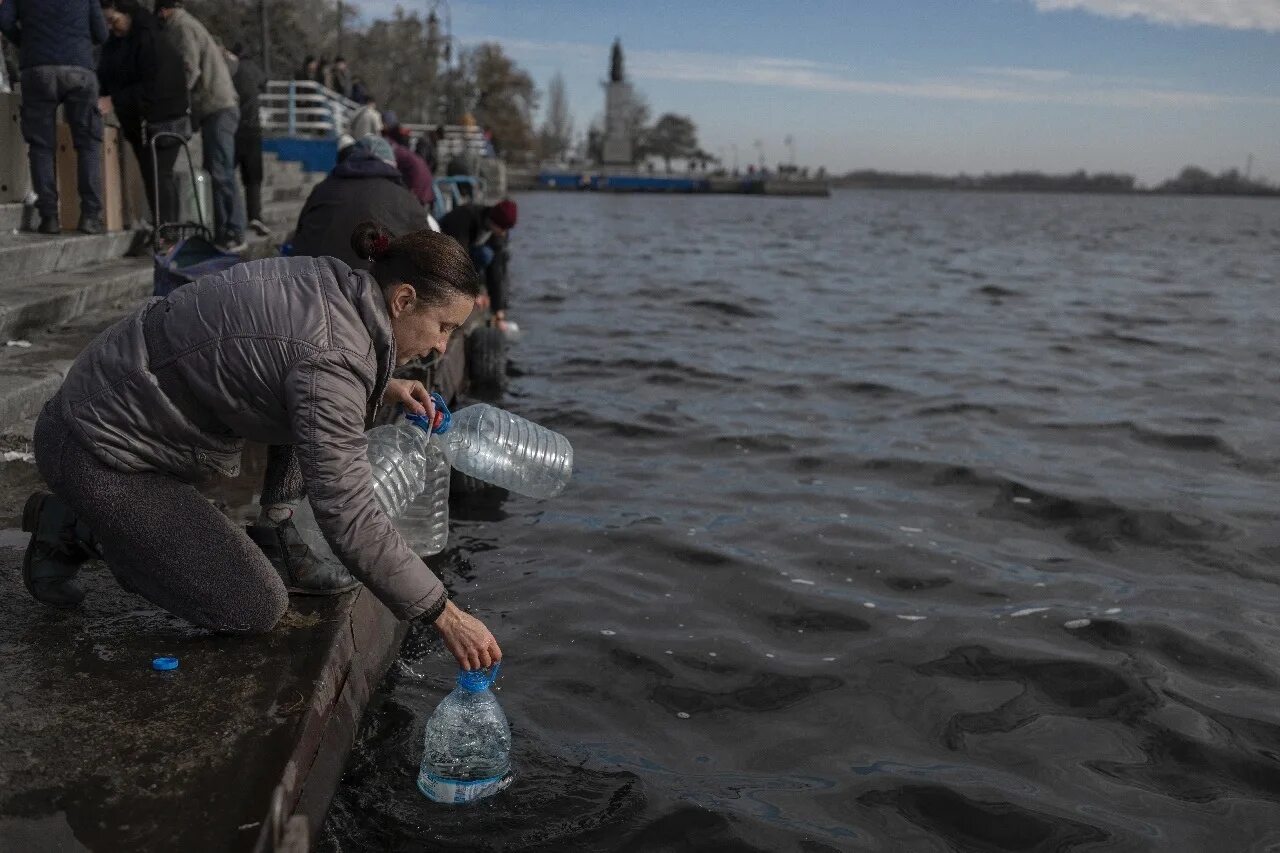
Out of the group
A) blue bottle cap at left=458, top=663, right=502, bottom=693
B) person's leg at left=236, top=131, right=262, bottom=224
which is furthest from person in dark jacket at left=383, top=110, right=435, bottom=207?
blue bottle cap at left=458, top=663, right=502, bottom=693

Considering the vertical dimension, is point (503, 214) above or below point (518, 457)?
above

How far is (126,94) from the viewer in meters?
10.0

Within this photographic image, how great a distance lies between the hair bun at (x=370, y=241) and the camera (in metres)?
3.50

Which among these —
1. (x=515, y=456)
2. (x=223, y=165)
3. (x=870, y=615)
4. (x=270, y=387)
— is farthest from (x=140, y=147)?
(x=270, y=387)

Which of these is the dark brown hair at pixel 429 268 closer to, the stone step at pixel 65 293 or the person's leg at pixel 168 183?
the stone step at pixel 65 293

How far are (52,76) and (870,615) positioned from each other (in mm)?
6880

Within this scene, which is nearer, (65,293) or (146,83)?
(65,293)

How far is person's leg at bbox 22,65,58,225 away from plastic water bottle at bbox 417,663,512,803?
664 cm

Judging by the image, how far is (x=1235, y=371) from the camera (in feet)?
45.1

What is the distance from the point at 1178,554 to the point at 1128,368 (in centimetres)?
738

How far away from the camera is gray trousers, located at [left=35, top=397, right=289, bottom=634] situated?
3555mm

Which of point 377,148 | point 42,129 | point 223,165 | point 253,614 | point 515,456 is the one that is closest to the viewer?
point 253,614

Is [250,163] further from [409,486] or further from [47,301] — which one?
[409,486]

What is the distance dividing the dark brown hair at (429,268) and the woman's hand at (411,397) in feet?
2.53
